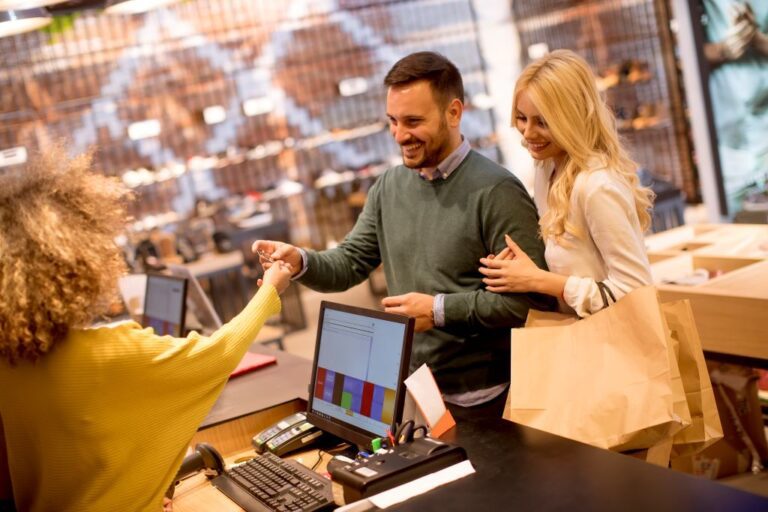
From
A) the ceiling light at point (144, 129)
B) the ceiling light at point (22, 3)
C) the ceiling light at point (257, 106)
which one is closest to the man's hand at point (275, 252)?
the ceiling light at point (22, 3)

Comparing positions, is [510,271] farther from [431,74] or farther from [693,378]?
[431,74]

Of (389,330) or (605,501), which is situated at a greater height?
(389,330)

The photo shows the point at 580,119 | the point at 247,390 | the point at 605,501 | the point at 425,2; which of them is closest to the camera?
the point at 605,501

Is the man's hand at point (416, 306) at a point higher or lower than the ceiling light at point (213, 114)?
lower

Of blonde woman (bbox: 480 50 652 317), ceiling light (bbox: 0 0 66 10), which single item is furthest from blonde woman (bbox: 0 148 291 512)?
ceiling light (bbox: 0 0 66 10)

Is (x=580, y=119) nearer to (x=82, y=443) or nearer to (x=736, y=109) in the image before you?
(x=82, y=443)

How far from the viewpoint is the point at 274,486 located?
79.0 inches

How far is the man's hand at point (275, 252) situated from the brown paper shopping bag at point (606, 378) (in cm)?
80

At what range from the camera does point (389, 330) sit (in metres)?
1.99

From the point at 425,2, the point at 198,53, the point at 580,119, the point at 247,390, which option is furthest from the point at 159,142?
the point at 580,119

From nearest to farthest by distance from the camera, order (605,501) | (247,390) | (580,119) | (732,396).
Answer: (605,501), (580,119), (247,390), (732,396)

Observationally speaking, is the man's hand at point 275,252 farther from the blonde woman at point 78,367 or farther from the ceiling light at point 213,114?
the ceiling light at point 213,114

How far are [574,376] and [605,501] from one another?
1.52ft

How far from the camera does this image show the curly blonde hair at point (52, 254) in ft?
5.08
